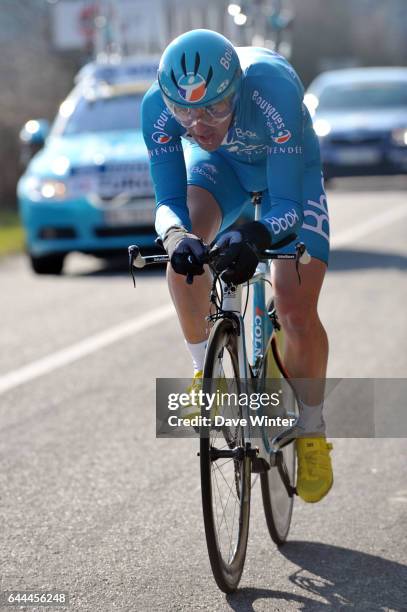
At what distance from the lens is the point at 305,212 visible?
5.06 m

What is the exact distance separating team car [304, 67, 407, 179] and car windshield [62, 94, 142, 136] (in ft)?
21.4

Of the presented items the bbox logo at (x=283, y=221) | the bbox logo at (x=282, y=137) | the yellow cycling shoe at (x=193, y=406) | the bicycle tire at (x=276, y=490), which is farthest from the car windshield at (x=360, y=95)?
the yellow cycling shoe at (x=193, y=406)

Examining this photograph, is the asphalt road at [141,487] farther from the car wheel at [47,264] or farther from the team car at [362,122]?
the team car at [362,122]

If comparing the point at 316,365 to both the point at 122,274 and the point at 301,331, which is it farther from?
the point at 122,274

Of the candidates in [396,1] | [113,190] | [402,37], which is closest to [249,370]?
[113,190]

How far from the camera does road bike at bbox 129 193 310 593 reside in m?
4.23

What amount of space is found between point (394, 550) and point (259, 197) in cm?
140

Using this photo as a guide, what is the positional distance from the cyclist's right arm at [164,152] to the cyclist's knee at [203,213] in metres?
0.13

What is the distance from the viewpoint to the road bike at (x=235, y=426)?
13.9 feet

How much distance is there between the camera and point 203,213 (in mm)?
5000

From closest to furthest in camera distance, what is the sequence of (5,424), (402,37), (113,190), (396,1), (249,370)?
1. (249,370)
2. (5,424)
3. (113,190)
4. (402,37)
5. (396,1)

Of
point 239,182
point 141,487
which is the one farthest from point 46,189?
point 239,182

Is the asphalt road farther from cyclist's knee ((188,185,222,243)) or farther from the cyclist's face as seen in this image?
the cyclist's face

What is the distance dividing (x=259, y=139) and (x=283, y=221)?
0.50m
